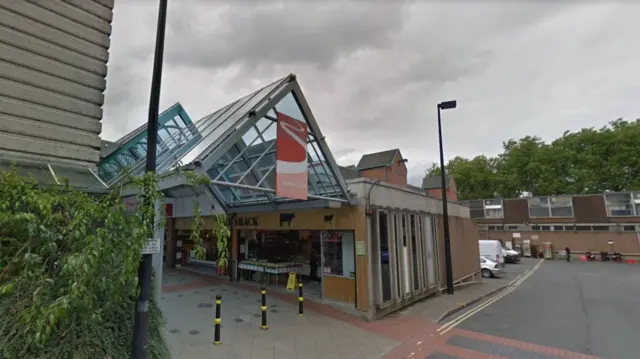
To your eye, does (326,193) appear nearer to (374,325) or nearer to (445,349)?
(374,325)

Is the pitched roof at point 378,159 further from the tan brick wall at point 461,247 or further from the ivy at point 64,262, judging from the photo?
the ivy at point 64,262

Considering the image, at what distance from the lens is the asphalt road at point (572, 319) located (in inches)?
294

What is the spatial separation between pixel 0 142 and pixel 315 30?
841cm

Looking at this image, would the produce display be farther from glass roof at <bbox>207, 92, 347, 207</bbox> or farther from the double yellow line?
the double yellow line

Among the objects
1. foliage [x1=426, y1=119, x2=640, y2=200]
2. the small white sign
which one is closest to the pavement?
the small white sign

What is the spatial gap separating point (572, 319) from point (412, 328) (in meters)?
5.37

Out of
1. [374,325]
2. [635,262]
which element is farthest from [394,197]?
[635,262]

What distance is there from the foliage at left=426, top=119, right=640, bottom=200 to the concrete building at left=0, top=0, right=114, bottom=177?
5296 cm

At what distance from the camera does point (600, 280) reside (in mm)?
18703

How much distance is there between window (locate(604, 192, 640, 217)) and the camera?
32594 mm

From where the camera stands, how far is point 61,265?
9.69 ft

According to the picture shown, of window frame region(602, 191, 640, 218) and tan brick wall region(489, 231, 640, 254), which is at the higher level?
window frame region(602, 191, 640, 218)

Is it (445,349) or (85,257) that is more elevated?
(85,257)

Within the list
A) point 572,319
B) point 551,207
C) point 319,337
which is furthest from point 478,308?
point 551,207
